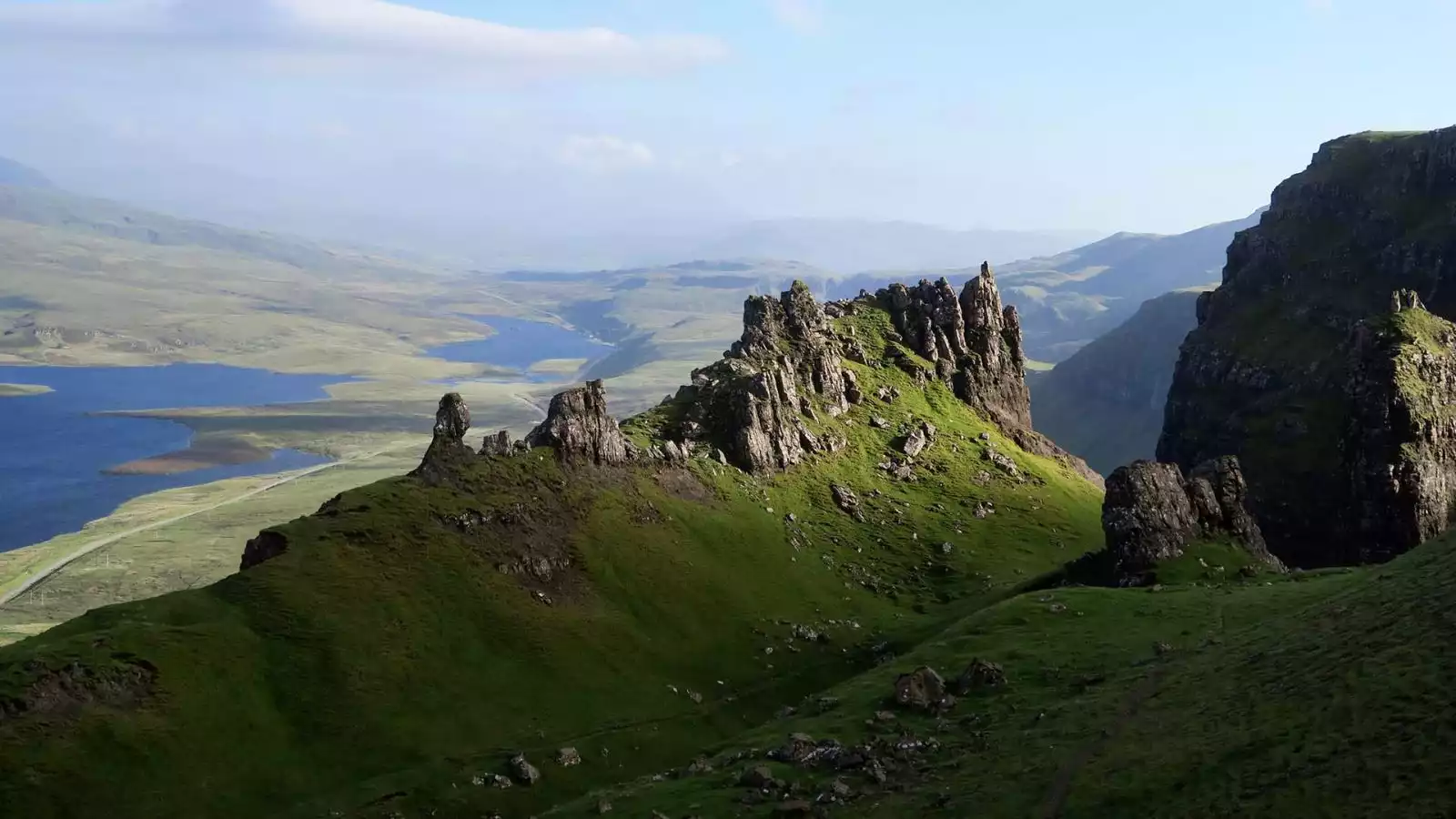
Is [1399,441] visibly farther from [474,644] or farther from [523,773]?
[523,773]

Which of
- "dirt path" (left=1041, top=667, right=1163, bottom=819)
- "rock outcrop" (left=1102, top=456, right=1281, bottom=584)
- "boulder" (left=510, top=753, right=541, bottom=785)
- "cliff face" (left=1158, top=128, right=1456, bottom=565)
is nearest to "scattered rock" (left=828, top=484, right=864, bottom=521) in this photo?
"rock outcrop" (left=1102, top=456, right=1281, bottom=584)

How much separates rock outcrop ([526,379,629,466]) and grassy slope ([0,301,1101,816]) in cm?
306

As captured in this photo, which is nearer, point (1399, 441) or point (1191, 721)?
point (1191, 721)

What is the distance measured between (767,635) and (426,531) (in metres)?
36.1

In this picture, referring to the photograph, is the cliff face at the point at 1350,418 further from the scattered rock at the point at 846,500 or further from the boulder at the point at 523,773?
the boulder at the point at 523,773

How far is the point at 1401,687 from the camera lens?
2083 inches

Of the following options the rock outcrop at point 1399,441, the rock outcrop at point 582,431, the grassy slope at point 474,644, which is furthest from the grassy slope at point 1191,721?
the rock outcrop at point 1399,441

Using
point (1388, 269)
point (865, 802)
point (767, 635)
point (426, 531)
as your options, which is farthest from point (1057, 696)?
point (1388, 269)

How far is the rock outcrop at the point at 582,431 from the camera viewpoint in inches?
4897

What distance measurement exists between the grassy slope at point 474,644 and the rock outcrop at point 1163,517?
1856cm

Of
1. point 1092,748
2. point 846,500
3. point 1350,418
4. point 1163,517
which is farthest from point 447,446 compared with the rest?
point 1350,418

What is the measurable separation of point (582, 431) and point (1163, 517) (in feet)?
208

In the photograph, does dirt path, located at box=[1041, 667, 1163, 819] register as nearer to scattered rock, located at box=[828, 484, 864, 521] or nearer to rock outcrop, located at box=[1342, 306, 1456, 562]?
scattered rock, located at box=[828, 484, 864, 521]

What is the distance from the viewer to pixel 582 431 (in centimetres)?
12581
